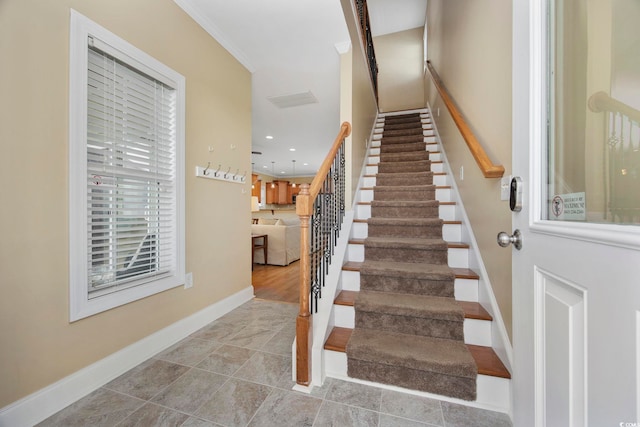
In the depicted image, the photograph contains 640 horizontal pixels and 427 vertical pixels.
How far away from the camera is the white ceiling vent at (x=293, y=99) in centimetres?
376

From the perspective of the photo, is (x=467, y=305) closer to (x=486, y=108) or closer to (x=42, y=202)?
(x=486, y=108)

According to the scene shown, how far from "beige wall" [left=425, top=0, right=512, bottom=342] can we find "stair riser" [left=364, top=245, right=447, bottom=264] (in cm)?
33

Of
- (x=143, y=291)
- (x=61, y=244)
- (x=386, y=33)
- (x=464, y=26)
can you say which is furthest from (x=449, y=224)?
(x=386, y=33)

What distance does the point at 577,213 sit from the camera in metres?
0.65

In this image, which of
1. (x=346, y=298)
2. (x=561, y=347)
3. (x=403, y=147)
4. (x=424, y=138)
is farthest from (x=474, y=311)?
(x=424, y=138)

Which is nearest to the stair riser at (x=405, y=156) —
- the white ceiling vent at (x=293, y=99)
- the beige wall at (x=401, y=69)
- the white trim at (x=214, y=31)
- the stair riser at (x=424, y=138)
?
the stair riser at (x=424, y=138)

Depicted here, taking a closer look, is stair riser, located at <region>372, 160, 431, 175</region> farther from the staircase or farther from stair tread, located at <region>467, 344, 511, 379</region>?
stair tread, located at <region>467, 344, 511, 379</region>

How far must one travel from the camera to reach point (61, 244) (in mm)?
1345

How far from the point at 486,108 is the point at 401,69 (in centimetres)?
524

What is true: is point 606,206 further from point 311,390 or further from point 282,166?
point 282,166

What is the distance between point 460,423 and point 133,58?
112 inches

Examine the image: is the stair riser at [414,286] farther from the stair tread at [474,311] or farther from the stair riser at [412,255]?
the stair riser at [412,255]

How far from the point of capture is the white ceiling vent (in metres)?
3.76

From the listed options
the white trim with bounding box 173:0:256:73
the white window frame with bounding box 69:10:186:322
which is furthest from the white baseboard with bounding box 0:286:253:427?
the white trim with bounding box 173:0:256:73
